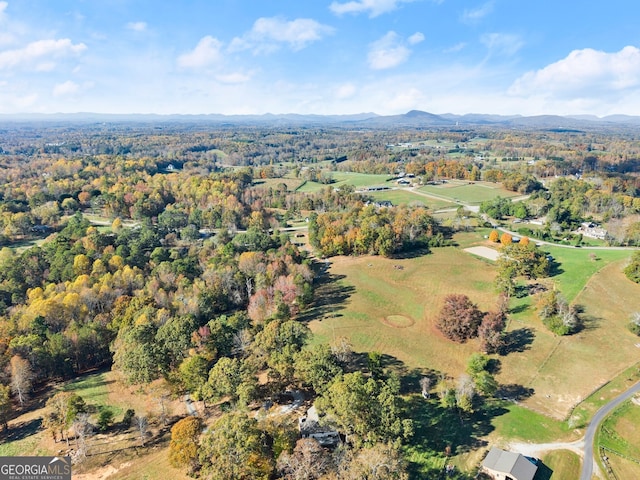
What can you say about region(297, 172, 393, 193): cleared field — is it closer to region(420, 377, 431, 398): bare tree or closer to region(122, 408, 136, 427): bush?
region(420, 377, 431, 398): bare tree

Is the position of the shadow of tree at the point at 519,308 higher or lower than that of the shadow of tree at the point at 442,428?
higher

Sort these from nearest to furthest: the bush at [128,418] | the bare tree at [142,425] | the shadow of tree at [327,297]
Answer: the bare tree at [142,425], the bush at [128,418], the shadow of tree at [327,297]

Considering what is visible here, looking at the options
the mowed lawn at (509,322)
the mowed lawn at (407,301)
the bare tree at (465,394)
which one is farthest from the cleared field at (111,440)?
the bare tree at (465,394)

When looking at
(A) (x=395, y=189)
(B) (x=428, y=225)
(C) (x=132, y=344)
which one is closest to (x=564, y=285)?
(B) (x=428, y=225)

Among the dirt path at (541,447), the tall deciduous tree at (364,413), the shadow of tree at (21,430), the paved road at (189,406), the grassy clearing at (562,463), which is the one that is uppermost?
the tall deciduous tree at (364,413)

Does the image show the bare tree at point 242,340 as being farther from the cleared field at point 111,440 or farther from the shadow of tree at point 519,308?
the shadow of tree at point 519,308

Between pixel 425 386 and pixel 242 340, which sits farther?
pixel 242 340

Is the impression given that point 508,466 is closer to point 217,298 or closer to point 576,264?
point 217,298

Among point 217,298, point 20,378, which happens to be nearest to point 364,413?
point 217,298
